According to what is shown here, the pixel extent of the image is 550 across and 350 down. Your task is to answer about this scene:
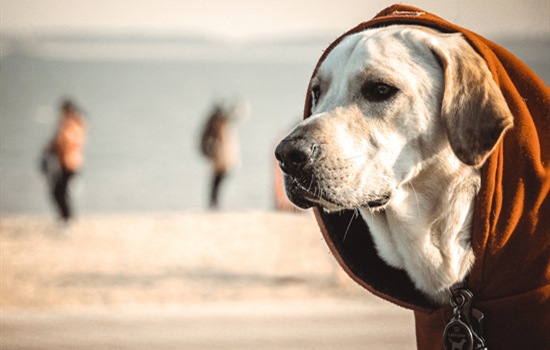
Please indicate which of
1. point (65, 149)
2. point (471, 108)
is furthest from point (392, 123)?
point (65, 149)

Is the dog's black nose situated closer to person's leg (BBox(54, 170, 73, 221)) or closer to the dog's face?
the dog's face

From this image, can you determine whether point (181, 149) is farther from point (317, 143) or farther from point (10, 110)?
point (317, 143)

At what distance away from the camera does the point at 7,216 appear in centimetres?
1103

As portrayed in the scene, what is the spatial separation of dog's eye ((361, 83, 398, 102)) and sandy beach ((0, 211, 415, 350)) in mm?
2917

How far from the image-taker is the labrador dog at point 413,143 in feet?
5.10

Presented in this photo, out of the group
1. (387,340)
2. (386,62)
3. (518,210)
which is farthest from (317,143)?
(387,340)

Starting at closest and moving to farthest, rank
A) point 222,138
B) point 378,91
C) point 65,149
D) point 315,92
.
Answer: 1. point 378,91
2. point 315,92
3. point 65,149
4. point 222,138

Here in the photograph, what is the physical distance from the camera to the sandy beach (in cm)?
425

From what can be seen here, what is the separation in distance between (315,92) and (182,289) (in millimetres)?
4574

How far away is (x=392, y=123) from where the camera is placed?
1.62 meters

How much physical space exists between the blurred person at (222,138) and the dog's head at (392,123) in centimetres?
949

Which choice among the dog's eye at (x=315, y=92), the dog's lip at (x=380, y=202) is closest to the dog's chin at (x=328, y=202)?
the dog's lip at (x=380, y=202)

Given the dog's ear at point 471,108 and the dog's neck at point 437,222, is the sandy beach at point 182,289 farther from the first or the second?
the dog's ear at point 471,108

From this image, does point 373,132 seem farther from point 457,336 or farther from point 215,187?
point 215,187
